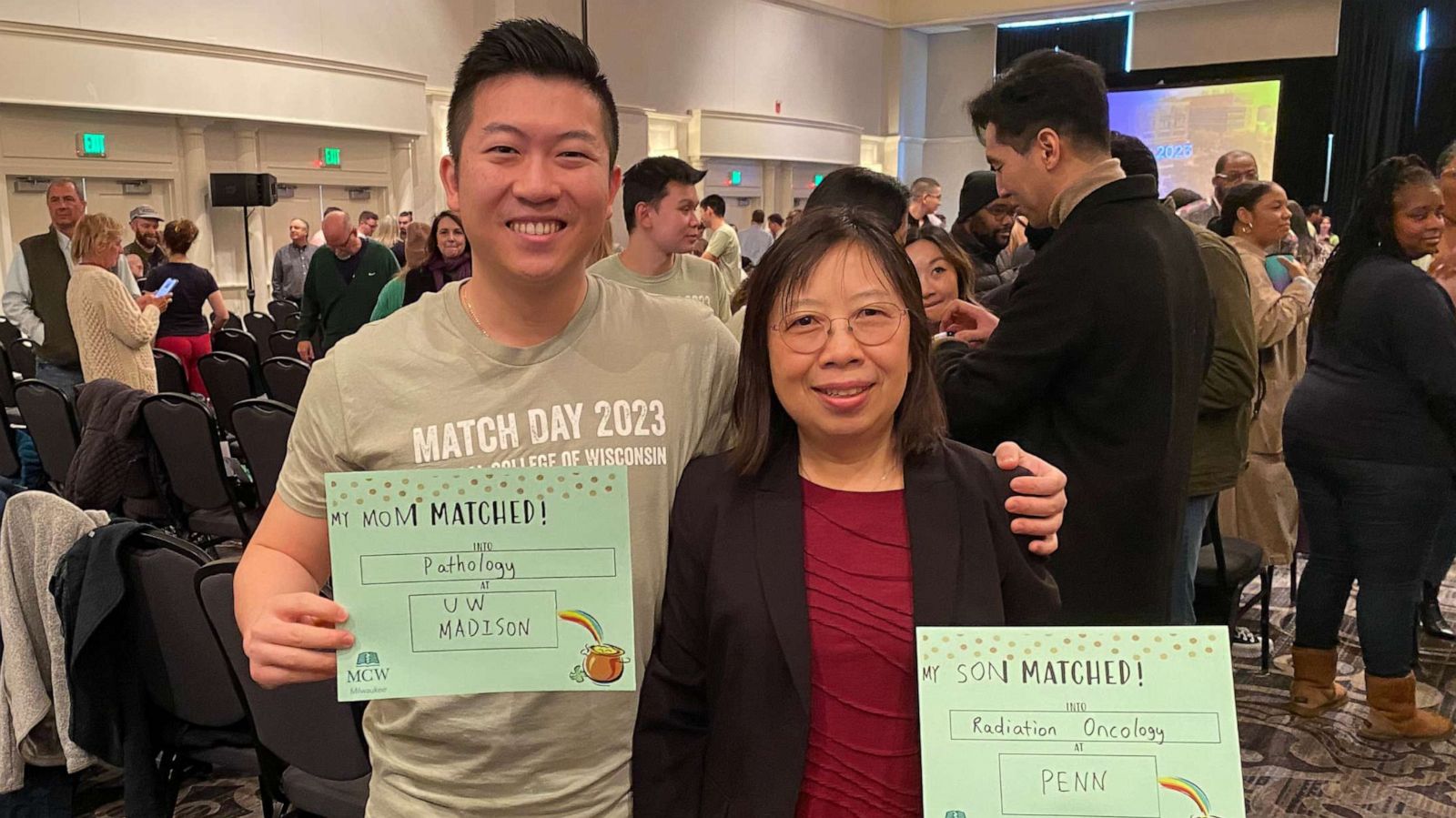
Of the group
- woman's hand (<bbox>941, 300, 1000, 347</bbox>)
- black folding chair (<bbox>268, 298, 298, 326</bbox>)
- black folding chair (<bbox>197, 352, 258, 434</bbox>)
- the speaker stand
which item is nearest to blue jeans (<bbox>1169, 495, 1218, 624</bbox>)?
woman's hand (<bbox>941, 300, 1000, 347</bbox>)

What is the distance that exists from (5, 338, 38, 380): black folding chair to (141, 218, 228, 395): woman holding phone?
3.08 ft

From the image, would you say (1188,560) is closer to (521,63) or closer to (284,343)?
(521,63)

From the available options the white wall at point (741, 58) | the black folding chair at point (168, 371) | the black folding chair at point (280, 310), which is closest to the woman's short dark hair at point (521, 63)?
the black folding chair at point (168, 371)

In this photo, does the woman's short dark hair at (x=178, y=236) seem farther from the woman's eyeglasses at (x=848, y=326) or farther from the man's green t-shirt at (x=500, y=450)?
the woman's eyeglasses at (x=848, y=326)

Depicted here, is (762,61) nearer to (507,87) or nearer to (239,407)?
(239,407)

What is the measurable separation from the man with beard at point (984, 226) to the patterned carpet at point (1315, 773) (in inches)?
70.0

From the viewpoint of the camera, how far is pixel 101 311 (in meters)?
4.99

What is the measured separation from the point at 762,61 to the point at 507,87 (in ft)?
50.1

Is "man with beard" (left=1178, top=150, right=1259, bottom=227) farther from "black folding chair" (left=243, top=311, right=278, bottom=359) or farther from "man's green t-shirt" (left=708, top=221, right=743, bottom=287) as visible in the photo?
"black folding chair" (left=243, top=311, right=278, bottom=359)

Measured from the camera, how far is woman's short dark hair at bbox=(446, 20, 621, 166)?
117 cm

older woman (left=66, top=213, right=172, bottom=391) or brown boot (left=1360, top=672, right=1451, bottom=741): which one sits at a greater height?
older woman (left=66, top=213, right=172, bottom=391)

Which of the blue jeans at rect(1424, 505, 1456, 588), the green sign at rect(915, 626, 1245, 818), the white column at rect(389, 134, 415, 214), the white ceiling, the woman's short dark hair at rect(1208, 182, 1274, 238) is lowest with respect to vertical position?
the blue jeans at rect(1424, 505, 1456, 588)

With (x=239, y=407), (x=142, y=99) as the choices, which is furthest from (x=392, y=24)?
(x=239, y=407)

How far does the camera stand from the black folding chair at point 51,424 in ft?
13.8
